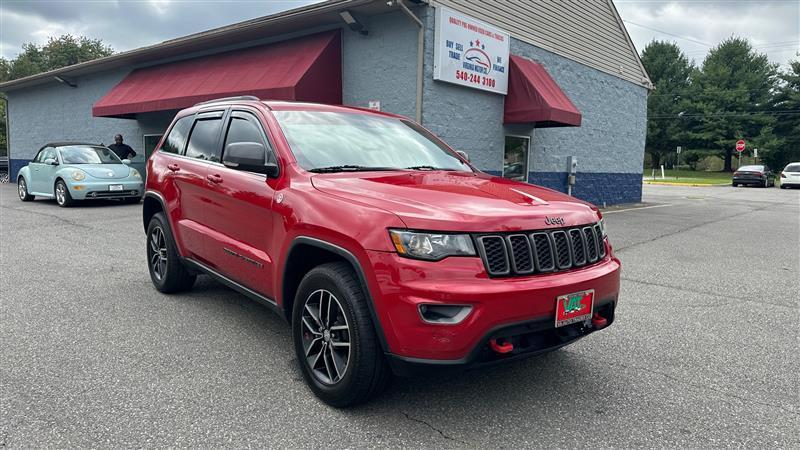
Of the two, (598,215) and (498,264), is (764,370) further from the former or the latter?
(498,264)

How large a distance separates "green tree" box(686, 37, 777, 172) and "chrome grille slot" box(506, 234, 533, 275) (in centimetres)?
5295

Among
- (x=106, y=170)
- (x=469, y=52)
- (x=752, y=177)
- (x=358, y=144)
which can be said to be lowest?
(x=106, y=170)

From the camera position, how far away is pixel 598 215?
11.1 feet

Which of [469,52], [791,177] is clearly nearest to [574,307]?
[469,52]

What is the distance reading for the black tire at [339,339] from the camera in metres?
2.75

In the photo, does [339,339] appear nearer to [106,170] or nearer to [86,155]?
[106,170]

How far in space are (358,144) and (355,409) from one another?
6.08 feet

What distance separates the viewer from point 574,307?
2.86 meters

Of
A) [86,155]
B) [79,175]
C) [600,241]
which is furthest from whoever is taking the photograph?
[86,155]

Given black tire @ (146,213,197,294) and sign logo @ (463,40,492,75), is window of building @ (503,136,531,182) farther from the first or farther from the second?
black tire @ (146,213,197,294)

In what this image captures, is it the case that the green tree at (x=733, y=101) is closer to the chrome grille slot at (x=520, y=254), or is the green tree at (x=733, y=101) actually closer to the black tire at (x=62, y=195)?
the black tire at (x=62, y=195)

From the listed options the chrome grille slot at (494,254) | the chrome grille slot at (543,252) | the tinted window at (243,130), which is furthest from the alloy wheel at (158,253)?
the chrome grille slot at (543,252)

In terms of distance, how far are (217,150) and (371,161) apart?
4.80 feet

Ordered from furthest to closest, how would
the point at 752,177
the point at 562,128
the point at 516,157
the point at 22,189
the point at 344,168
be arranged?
the point at 752,177 → the point at 562,128 → the point at 22,189 → the point at 516,157 → the point at 344,168
